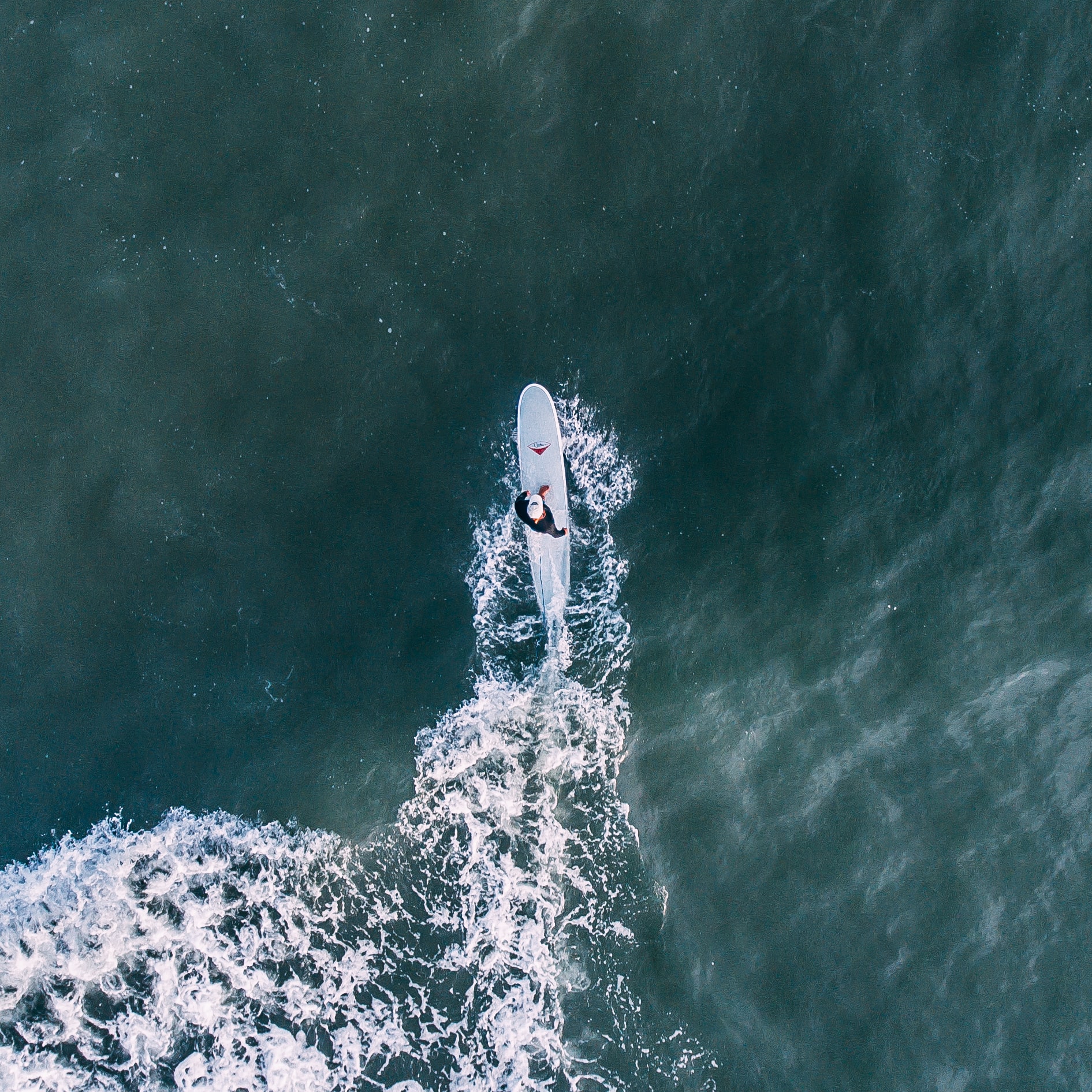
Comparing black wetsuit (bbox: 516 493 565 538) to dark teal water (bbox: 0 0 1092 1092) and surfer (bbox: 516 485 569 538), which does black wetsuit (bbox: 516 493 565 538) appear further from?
dark teal water (bbox: 0 0 1092 1092)

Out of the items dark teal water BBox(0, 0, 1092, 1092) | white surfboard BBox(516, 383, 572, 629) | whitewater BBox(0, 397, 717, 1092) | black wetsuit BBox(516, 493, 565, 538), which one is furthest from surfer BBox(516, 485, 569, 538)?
whitewater BBox(0, 397, 717, 1092)

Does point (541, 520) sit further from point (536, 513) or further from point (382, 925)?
point (382, 925)

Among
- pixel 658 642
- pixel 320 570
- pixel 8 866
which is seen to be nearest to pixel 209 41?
pixel 320 570

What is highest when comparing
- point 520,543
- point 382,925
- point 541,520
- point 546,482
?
point 546,482

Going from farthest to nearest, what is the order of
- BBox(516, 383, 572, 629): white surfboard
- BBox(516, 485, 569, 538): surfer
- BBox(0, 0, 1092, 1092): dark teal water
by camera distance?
BBox(516, 383, 572, 629): white surfboard, BBox(516, 485, 569, 538): surfer, BBox(0, 0, 1092, 1092): dark teal water

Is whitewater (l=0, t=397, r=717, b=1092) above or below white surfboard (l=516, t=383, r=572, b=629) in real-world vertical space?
below

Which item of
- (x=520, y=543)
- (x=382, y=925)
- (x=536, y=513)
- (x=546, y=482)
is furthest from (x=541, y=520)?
(x=382, y=925)

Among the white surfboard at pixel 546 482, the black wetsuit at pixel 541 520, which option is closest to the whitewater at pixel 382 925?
the white surfboard at pixel 546 482
